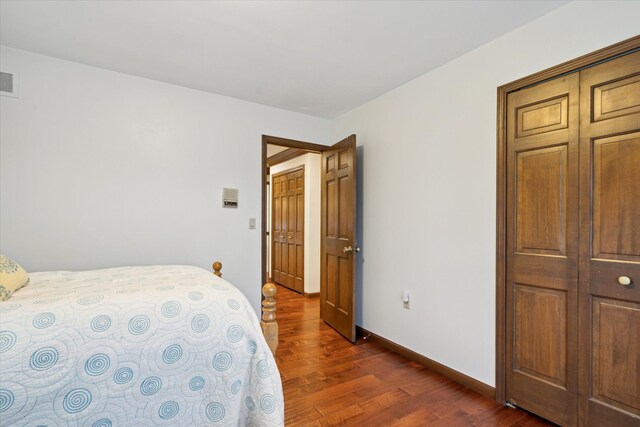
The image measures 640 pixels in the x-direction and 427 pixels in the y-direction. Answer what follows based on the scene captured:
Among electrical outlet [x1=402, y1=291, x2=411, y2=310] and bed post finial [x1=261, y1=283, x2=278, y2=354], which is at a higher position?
bed post finial [x1=261, y1=283, x2=278, y2=354]

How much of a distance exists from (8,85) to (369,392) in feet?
11.3

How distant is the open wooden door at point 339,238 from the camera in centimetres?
317

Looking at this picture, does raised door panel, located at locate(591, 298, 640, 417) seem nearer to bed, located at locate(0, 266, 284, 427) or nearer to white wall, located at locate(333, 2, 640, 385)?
white wall, located at locate(333, 2, 640, 385)

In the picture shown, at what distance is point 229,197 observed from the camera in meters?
3.25

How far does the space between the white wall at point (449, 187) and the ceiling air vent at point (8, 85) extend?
9.70 feet

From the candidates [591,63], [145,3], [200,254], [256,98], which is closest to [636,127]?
[591,63]

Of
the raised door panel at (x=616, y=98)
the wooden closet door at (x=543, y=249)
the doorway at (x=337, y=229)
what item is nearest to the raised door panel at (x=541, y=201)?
the wooden closet door at (x=543, y=249)

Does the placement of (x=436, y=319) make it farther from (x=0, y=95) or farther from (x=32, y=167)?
(x=0, y=95)

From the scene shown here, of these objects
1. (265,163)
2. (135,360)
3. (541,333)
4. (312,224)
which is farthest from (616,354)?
(312,224)

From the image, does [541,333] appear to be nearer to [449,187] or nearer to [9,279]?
[449,187]

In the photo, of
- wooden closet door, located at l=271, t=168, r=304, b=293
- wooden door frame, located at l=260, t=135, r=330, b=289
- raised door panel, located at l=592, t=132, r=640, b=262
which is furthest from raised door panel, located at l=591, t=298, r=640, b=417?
wooden closet door, located at l=271, t=168, r=304, b=293

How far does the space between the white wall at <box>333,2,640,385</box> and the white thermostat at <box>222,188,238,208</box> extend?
137 centimetres

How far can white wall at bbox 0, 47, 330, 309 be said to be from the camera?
241 cm

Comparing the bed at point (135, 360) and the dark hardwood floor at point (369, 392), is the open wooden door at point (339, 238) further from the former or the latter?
the bed at point (135, 360)
